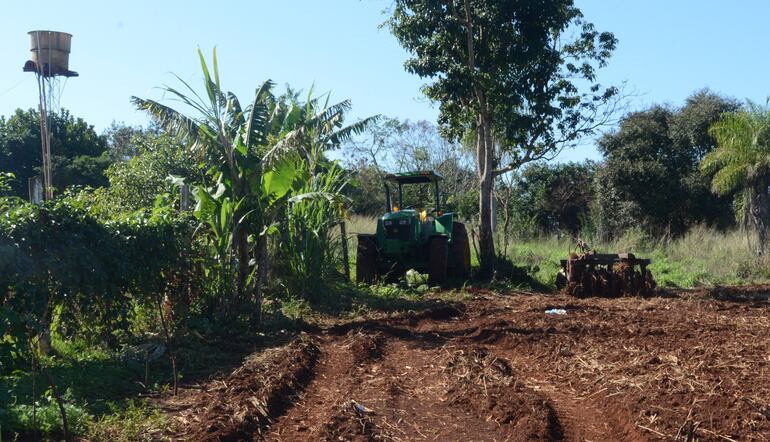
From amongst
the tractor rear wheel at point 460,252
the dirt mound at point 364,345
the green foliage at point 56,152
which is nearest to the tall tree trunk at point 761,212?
the tractor rear wheel at point 460,252

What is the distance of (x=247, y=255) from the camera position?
1212 cm

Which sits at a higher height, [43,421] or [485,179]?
[485,179]

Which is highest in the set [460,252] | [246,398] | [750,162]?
[750,162]

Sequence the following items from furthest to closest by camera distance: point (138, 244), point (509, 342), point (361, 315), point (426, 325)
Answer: point (361, 315), point (426, 325), point (509, 342), point (138, 244)

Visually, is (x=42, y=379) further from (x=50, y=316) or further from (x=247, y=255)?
(x=247, y=255)

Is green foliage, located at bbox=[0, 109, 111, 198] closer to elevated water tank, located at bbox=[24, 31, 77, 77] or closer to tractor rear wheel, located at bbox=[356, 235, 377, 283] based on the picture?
tractor rear wheel, located at bbox=[356, 235, 377, 283]

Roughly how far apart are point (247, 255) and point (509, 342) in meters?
4.37

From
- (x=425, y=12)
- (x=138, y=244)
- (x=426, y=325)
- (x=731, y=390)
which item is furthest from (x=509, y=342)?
(x=425, y=12)

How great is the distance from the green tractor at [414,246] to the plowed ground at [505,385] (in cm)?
467

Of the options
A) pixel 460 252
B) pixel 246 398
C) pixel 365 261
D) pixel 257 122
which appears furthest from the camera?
pixel 460 252

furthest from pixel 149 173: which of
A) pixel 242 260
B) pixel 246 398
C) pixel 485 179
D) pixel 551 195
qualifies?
pixel 551 195

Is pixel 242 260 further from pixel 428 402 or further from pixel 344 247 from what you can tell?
pixel 428 402

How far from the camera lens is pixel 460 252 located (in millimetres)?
17469

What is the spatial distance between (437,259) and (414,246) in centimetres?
83
